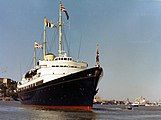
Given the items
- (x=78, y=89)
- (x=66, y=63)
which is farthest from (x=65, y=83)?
(x=66, y=63)

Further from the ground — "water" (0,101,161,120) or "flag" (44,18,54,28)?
"flag" (44,18,54,28)

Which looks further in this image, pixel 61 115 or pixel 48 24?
pixel 48 24

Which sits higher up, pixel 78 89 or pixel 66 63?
pixel 66 63

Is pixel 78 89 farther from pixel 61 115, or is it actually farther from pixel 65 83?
pixel 61 115

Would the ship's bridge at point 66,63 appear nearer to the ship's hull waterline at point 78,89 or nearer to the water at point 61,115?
the ship's hull waterline at point 78,89

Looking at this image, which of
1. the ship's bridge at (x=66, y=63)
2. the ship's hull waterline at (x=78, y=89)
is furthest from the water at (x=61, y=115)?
the ship's bridge at (x=66, y=63)

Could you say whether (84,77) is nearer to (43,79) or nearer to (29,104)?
(43,79)

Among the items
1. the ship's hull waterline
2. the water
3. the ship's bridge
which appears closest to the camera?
the water

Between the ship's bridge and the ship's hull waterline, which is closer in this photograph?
the ship's hull waterline

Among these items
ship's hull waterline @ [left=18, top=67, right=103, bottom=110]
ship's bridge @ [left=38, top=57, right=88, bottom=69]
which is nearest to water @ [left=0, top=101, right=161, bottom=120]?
ship's hull waterline @ [left=18, top=67, right=103, bottom=110]

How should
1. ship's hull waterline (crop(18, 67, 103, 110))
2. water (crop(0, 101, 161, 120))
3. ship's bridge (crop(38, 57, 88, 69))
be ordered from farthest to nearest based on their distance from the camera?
ship's bridge (crop(38, 57, 88, 69))
ship's hull waterline (crop(18, 67, 103, 110))
water (crop(0, 101, 161, 120))

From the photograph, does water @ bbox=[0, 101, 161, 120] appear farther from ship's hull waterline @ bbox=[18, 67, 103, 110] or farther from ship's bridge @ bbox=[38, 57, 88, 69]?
ship's bridge @ bbox=[38, 57, 88, 69]

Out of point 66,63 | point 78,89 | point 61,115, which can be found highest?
point 66,63

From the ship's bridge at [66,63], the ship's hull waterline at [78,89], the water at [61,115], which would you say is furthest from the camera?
the ship's bridge at [66,63]
